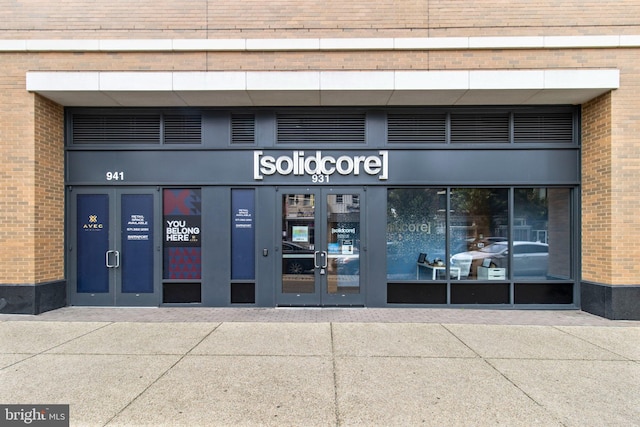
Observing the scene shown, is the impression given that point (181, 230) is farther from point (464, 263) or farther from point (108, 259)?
point (464, 263)

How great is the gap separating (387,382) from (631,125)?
691cm

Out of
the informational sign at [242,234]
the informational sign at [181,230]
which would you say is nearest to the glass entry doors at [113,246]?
the informational sign at [181,230]

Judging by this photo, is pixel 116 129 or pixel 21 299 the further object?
pixel 116 129

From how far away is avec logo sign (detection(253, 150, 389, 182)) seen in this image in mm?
7430

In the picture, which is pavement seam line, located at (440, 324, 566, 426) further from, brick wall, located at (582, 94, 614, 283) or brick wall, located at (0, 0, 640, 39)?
brick wall, located at (0, 0, 640, 39)

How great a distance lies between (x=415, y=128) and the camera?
752 cm

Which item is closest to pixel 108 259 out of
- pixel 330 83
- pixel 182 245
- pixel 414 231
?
pixel 182 245

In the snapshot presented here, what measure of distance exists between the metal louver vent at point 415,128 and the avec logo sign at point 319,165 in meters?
0.51

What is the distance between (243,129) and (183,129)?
132 centimetres

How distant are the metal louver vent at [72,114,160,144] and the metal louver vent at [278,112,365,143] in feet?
9.26

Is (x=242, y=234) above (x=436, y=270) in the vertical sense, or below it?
above

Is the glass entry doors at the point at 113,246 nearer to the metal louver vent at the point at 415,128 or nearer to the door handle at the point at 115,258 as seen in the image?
the door handle at the point at 115,258

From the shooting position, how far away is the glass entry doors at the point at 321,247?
7.43 m

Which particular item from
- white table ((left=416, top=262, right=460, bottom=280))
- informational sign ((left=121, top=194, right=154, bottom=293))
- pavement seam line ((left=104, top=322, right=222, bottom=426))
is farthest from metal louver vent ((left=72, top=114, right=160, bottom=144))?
white table ((left=416, top=262, right=460, bottom=280))
